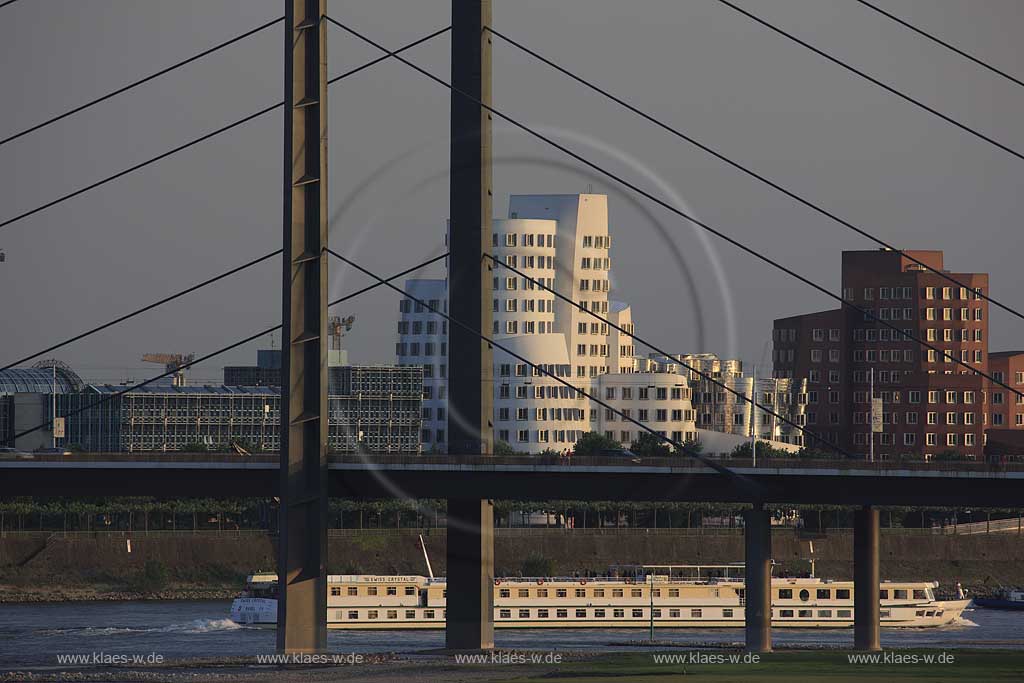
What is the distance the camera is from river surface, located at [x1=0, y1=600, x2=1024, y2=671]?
253 feet

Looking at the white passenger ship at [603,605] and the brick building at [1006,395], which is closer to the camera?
the white passenger ship at [603,605]

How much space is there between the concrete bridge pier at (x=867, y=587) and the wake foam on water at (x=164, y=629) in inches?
1461

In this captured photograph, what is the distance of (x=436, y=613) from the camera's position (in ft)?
331

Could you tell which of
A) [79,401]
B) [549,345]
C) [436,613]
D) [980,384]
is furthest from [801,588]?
[79,401]

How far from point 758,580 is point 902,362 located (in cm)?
12925

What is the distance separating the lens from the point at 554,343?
17738cm

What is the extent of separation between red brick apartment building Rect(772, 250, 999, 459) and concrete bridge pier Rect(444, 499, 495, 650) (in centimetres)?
12343

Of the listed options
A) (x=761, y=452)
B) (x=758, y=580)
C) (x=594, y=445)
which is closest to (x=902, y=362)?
(x=761, y=452)

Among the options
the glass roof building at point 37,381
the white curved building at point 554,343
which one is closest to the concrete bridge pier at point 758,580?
the white curved building at point 554,343

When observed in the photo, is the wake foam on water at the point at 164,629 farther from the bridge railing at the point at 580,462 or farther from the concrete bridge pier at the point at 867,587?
the concrete bridge pier at the point at 867,587

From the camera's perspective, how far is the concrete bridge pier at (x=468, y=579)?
62.5 metres

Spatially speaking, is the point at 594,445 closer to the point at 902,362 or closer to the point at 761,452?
the point at 761,452

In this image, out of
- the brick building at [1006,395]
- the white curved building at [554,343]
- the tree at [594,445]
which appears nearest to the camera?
the tree at [594,445]

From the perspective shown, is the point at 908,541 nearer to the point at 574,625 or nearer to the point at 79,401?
the point at 574,625
